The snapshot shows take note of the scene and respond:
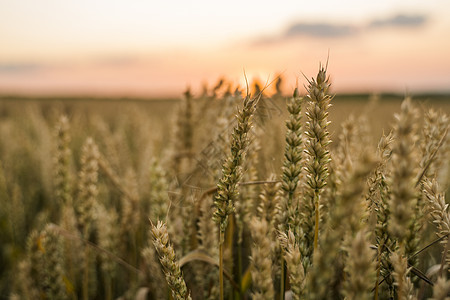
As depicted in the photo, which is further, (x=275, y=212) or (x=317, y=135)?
(x=275, y=212)

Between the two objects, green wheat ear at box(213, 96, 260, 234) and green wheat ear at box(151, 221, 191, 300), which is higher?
green wheat ear at box(213, 96, 260, 234)

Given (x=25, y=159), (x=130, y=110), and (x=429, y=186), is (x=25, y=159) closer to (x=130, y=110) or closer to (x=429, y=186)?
(x=130, y=110)

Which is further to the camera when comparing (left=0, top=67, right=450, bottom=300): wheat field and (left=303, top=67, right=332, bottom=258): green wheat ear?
(left=303, top=67, right=332, bottom=258): green wheat ear

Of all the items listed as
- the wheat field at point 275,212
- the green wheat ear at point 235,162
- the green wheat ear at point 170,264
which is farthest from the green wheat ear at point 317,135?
the green wheat ear at point 170,264

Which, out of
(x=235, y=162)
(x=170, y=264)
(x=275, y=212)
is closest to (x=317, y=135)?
(x=235, y=162)

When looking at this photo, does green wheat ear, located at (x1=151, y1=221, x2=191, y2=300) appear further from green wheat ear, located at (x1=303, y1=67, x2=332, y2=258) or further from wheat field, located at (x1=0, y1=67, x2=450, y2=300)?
green wheat ear, located at (x1=303, y1=67, x2=332, y2=258)

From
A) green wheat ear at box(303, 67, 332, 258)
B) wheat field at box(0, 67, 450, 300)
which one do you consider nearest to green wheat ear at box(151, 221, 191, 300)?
wheat field at box(0, 67, 450, 300)

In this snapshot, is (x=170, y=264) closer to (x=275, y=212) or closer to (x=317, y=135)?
(x=275, y=212)

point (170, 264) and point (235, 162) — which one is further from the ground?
point (235, 162)

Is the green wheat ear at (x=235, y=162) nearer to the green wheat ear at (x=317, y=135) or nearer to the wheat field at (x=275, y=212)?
the wheat field at (x=275, y=212)

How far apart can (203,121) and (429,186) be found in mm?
1716

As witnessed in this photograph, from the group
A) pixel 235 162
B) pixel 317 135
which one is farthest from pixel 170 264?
pixel 317 135

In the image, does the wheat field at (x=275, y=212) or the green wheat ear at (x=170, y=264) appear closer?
the wheat field at (x=275, y=212)

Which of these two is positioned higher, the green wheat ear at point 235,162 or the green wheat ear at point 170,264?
the green wheat ear at point 235,162
